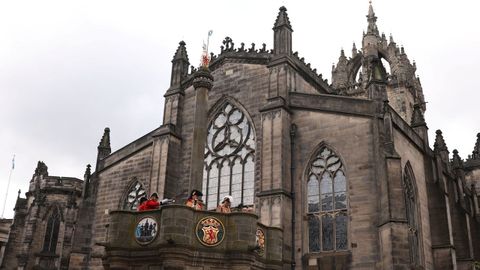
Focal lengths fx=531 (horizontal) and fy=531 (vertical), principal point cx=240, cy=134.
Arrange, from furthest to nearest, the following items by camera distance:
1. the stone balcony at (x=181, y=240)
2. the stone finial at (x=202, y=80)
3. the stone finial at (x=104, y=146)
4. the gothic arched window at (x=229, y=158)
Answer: the stone finial at (x=104, y=146) → the gothic arched window at (x=229, y=158) → the stone finial at (x=202, y=80) → the stone balcony at (x=181, y=240)

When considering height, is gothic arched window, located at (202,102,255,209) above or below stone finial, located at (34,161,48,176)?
below

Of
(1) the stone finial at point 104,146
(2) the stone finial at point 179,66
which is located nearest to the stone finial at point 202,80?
(2) the stone finial at point 179,66

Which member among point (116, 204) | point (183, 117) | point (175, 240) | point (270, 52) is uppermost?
point (270, 52)

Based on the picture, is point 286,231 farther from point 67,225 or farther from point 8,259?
point 8,259

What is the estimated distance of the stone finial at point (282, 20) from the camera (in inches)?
951

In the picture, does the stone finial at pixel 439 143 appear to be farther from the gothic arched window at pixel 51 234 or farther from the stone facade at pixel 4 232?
the stone facade at pixel 4 232

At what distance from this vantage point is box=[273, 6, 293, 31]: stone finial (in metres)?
24.2

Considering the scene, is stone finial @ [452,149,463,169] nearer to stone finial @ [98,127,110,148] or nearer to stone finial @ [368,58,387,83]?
stone finial @ [368,58,387,83]

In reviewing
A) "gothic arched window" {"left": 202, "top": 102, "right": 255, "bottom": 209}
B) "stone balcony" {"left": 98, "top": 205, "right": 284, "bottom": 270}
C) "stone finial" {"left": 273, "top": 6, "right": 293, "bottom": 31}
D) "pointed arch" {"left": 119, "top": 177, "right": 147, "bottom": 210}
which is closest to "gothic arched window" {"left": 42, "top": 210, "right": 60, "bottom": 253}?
"pointed arch" {"left": 119, "top": 177, "right": 147, "bottom": 210}

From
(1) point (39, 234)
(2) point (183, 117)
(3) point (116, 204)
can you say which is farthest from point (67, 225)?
(2) point (183, 117)

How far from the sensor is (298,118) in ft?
72.9

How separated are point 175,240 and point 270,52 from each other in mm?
14681

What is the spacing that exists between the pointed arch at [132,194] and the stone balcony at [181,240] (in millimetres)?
13067

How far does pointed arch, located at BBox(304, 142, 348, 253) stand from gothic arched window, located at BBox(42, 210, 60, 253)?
23937 millimetres
